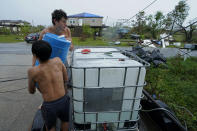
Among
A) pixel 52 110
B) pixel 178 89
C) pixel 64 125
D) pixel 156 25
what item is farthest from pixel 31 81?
pixel 156 25

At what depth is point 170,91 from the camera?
101 inches

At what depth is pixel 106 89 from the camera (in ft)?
3.45

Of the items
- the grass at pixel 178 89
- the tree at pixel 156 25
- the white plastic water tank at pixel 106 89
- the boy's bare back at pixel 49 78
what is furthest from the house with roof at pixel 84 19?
the white plastic water tank at pixel 106 89

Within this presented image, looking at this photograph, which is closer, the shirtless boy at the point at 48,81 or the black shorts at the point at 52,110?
the shirtless boy at the point at 48,81

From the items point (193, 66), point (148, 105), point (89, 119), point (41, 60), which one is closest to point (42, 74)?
point (41, 60)

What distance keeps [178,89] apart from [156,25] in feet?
66.5

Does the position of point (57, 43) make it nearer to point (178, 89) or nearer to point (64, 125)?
point (64, 125)

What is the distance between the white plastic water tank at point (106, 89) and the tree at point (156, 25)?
803 inches

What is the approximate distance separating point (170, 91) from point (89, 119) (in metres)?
2.29

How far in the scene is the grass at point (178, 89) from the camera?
173cm

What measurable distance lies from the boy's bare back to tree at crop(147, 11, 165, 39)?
20.7m

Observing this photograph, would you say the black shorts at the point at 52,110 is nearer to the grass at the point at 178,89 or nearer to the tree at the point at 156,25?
the grass at the point at 178,89

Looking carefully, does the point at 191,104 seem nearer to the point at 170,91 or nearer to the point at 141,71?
the point at 170,91

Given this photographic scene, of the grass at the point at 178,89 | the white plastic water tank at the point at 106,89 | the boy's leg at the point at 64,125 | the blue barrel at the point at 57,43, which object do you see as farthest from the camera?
the grass at the point at 178,89
